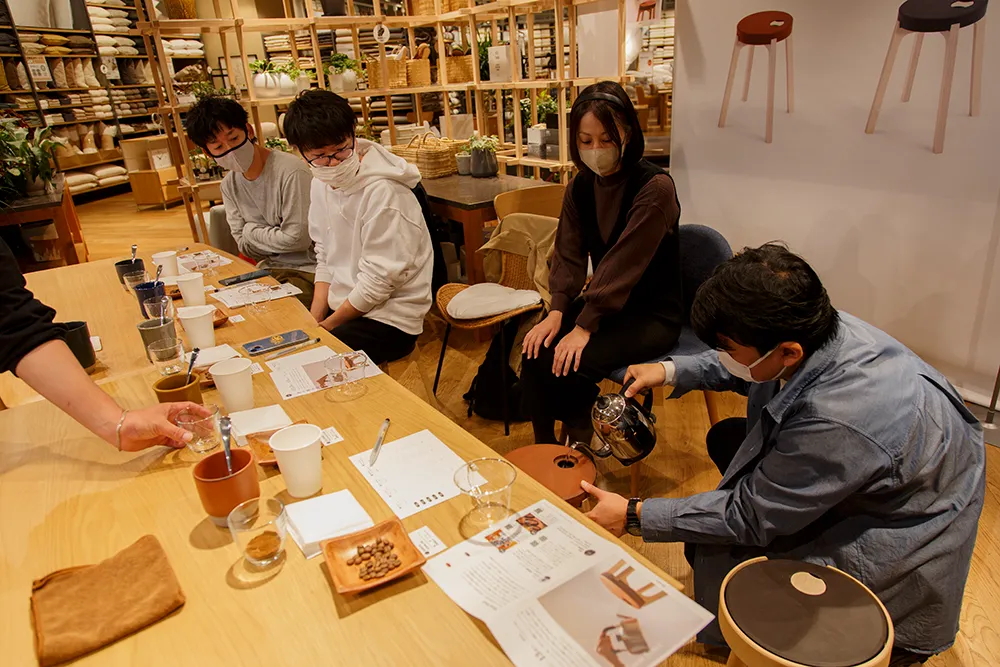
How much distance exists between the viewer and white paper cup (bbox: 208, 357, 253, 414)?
141cm

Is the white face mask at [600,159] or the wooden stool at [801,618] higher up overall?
the white face mask at [600,159]

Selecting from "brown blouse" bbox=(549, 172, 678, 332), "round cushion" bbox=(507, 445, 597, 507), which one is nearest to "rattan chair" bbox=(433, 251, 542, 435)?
"brown blouse" bbox=(549, 172, 678, 332)

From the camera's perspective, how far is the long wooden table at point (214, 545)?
859 millimetres

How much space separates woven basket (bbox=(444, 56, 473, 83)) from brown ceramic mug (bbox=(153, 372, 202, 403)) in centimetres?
402

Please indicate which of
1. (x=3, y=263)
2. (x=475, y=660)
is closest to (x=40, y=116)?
(x=3, y=263)

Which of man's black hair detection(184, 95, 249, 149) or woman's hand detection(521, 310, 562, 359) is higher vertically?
man's black hair detection(184, 95, 249, 149)

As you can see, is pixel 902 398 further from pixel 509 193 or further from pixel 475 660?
pixel 509 193

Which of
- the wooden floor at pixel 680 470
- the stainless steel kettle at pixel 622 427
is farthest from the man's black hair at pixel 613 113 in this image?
the wooden floor at pixel 680 470

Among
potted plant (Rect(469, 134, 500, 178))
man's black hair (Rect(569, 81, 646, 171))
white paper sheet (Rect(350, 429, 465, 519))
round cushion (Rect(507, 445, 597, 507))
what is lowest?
round cushion (Rect(507, 445, 597, 507))

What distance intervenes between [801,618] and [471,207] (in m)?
2.84

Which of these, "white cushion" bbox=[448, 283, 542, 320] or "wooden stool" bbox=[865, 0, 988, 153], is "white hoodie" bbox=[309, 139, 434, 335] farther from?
"wooden stool" bbox=[865, 0, 988, 153]

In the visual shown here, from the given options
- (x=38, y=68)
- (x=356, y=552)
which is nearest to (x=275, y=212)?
(x=356, y=552)

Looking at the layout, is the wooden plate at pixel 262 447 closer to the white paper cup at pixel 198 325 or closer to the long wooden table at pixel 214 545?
the long wooden table at pixel 214 545

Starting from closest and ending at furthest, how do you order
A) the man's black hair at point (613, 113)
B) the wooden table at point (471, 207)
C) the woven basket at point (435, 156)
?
the man's black hair at point (613, 113) → the wooden table at point (471, 207) → the woven basket at point (435, 156)
